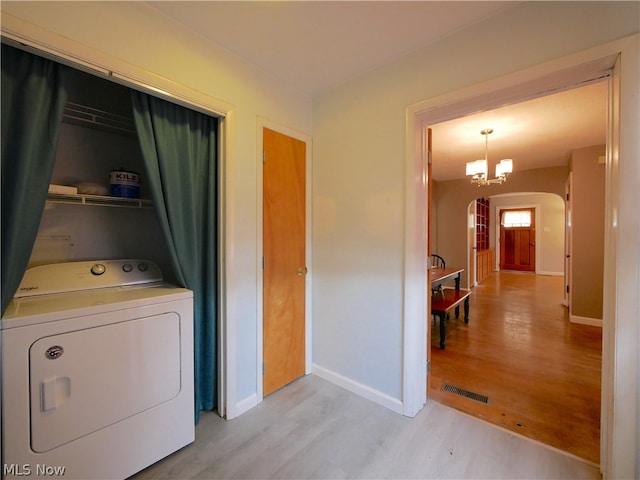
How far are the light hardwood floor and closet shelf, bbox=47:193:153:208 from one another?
1504 millimetres

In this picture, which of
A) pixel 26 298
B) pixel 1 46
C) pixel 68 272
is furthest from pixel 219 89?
pixel 26 298

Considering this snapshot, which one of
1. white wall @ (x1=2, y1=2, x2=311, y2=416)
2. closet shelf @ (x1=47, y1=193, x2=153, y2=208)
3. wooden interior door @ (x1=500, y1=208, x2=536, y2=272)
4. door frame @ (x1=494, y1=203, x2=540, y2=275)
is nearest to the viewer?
white wall @ (x1=2, y1=2, x2=311, y2=416)

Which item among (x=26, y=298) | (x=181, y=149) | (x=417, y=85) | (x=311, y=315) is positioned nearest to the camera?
(x=26, y=298)

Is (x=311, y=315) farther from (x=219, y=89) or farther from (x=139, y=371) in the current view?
(x=219, y=89)

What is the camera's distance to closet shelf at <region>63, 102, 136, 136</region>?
66.2 inches

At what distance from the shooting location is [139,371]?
1.38 m

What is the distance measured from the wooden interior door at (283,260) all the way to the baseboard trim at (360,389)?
0.58 ft

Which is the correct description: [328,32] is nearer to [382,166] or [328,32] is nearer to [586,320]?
[382,166]

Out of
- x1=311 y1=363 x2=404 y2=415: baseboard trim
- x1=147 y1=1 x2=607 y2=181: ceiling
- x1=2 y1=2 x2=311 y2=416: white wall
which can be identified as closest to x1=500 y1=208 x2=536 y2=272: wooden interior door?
x1=147 y1=1 x2=607 y2=181: ceiling

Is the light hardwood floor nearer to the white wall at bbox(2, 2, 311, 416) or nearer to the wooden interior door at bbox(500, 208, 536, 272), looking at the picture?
the white wall at bbox(2, 2, 311, 416)

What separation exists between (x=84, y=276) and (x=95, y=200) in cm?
47

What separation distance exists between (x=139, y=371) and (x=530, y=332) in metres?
4.16

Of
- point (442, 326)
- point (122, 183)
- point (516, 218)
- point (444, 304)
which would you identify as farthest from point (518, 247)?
point (122, 183)

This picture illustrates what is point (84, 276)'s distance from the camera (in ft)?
5.18
